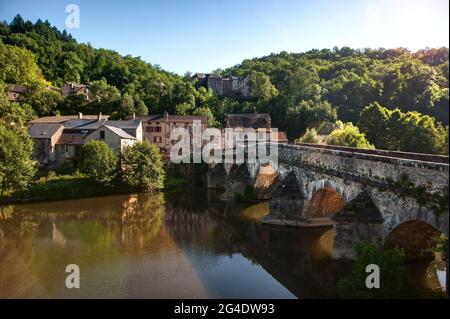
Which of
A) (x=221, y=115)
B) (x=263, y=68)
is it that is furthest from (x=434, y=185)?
(x=263, y=68)

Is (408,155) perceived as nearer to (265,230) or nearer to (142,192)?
(265,230)

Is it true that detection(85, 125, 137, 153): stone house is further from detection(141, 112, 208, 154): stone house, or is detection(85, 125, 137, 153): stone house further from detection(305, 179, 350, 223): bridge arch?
detection(305, 179, 350, 223): bridge arch

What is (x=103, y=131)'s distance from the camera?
45.6m

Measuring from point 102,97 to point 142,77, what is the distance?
800 inches

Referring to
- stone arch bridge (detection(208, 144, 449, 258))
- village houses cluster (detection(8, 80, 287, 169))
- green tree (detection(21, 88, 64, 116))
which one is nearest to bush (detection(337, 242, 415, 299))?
stone arch bridge (detection(208, 144, 449, 258))

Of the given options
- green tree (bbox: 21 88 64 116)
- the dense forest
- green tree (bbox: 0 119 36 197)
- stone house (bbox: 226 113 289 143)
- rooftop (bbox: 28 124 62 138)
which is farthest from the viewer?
green tree (bbox: 21 88 64 116)

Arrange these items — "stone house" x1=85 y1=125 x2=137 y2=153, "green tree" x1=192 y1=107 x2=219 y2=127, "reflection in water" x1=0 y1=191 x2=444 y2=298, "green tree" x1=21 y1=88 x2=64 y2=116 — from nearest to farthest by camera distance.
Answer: "reflection in water" x1=0 y1=191 x2=444 y2=298 < "stone house" x1=85 y1=125 x2=137 y2=153 < "green tree" x1=21 y1=88 x2=64 y2=116 < "green tree" x1=192 y1=107 x2=219 y2=127

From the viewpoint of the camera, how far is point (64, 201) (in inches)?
1463

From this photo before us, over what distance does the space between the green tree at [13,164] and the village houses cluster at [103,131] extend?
325 inches

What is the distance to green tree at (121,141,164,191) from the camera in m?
40.9

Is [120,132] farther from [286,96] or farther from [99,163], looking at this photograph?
[286,96]

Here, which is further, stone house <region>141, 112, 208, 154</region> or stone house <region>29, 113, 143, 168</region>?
stone house <region>141, 112, 208, 154</region>

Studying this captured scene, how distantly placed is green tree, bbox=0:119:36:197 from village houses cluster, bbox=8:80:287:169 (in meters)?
8.26

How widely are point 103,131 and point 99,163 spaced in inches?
285
